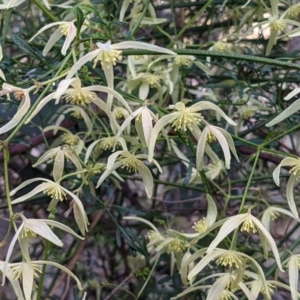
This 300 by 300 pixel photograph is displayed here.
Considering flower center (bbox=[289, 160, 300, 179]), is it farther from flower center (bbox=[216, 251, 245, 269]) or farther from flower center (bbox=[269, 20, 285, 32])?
flower center (bbox=[269, 20, 285, 32])

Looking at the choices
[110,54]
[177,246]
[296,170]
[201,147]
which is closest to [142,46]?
[110,54]

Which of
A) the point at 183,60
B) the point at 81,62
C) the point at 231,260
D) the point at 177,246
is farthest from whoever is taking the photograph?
the point at 183,60

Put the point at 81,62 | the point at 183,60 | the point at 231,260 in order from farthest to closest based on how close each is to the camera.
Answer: the point at 183,60
the point at 231,260
the point at 81,62

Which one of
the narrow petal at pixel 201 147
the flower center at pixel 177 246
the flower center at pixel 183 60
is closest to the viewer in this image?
Result: the narrow petal at pixel 201 147

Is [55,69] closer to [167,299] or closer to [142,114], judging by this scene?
[142,114]

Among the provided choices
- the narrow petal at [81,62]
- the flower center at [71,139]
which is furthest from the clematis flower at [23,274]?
the flower center at [71,139]

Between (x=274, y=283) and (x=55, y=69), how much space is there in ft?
1.29

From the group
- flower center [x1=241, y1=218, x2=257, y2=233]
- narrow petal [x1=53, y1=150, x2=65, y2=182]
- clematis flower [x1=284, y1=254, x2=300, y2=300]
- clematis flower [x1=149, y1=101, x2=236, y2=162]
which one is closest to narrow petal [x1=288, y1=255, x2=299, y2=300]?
clematis flower [x1=284, y1=254, x2=300, y2=300]

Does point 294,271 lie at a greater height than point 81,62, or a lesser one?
lesser

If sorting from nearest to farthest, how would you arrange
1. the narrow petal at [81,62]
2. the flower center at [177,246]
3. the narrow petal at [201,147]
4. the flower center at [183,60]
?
1. the narrow petal at [81,62]
2. the narrow petal at [201,147]
3. the flower center at [177,246]
4. the flower center at [183,60]

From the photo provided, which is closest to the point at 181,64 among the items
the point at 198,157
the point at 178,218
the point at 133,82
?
the point at 133,82

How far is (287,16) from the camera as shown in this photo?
101 cm

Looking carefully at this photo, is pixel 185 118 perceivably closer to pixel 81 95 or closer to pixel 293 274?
pixel 81 95

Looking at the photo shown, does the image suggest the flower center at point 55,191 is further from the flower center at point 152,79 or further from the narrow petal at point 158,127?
the flower center at point 152,79
